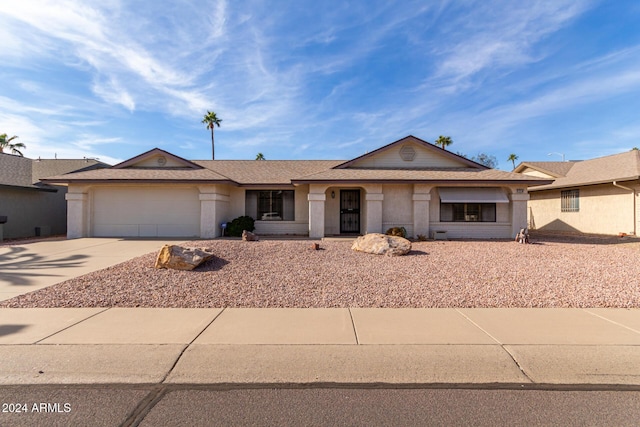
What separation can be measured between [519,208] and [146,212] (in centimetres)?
1830

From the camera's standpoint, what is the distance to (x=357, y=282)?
25.6ft

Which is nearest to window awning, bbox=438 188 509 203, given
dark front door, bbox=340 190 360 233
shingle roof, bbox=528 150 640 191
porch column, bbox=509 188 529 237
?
porch column, bbox=509 188 529 237

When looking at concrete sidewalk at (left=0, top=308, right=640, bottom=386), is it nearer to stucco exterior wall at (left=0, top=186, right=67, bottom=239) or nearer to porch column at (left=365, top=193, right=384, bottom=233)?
porch column at (left=365, top=193, right=384, bottom=233)

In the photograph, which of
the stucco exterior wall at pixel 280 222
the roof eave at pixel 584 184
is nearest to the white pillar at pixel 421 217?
the stucco exterior wall at pixel 280 222

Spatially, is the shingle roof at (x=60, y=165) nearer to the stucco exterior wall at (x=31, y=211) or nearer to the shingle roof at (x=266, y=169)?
the stucco exterior wall at (x=31, y=211)

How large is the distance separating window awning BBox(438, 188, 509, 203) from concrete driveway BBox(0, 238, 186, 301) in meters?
13.1

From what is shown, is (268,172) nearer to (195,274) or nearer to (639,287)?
(195,274)

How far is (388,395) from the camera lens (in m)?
3.36

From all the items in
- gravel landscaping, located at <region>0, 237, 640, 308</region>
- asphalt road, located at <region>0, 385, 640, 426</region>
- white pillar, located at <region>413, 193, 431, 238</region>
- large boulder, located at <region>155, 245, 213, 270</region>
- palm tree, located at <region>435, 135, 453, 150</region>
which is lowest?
asphalt road, located at <region>0, 385, 640, 426</region>

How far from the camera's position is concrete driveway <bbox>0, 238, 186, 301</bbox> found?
26.0ft

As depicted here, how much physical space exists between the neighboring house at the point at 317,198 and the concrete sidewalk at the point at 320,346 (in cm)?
990

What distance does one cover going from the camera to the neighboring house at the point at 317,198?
15555 millimetres

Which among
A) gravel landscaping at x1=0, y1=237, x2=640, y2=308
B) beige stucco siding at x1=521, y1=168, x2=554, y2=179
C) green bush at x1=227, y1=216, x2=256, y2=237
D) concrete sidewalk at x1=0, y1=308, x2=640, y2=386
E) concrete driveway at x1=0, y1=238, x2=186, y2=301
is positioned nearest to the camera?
concrete sidewalk at x1=0, y1=308, x2=640, y2=386

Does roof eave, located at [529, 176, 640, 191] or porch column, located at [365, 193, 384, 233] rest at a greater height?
roof eave, located at [529, 176, 640, 191]
